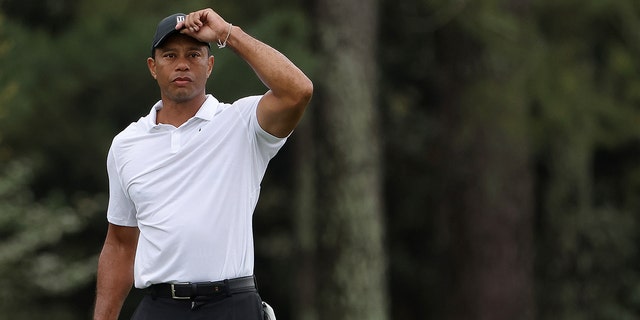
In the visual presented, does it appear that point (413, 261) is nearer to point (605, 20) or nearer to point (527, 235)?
point (527, 235)

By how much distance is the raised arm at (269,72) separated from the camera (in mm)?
5102

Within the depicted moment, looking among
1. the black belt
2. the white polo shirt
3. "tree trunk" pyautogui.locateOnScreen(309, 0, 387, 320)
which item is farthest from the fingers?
"tree trunk" pyautogui.locateOnScreen(309, 0, 387, 320)

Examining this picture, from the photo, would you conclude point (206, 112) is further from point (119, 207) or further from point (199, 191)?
point (119, 207)

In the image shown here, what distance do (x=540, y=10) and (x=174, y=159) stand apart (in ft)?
37.8

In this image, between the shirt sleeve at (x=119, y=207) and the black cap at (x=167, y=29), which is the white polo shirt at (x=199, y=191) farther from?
the black cap at (x=167, y=29)

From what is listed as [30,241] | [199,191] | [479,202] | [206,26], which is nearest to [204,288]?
[199,191]

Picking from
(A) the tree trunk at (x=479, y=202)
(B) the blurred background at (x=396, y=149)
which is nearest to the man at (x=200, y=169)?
(B) the blurred background at (x=396, y=149)

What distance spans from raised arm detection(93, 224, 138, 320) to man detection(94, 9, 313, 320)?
25 cm

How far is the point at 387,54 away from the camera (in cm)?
1994

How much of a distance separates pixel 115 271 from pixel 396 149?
1547 centimetres

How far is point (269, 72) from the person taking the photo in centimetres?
510

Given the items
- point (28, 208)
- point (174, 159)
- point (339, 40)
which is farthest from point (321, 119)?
point (174, 159)

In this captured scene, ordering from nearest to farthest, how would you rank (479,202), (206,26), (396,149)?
1. (206,26)
2. (479,202)
3. (396,149)

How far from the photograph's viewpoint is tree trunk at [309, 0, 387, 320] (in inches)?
601
